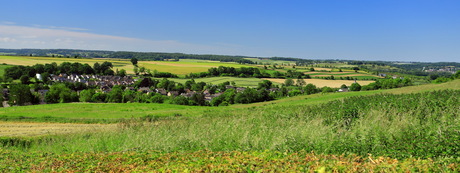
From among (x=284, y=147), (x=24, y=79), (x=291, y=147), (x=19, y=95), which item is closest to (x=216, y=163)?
(x=284, y=147)

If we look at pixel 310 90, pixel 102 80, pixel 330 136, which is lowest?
pixel 102 80

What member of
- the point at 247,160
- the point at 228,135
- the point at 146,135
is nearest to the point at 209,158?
the point at 247,160

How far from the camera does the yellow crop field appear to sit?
65.1 feet

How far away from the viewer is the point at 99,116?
89.9 feet

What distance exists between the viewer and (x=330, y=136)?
9.89 m

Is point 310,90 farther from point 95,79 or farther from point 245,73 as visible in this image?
point 95,79

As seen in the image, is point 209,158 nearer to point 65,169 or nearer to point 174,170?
point 174,170

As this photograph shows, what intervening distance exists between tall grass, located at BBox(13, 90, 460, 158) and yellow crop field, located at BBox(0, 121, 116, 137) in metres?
2.89

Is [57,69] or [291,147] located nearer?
[291,147]

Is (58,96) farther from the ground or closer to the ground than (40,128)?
closer to the ground

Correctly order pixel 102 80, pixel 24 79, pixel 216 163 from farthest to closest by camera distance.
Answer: pixel 102 80 < pixel 24 79 < pixel 216 163

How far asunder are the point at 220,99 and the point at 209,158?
59.6m

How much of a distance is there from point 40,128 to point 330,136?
20514 mm

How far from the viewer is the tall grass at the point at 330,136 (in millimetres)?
8109
